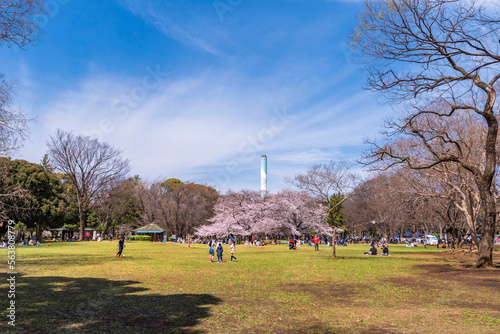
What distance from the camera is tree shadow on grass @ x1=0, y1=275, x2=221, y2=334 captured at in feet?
22.0

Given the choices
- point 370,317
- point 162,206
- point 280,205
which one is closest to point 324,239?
point 280,205

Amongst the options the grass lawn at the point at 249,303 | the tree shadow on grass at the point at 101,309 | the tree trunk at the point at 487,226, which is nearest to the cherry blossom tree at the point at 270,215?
the tree trunk at the point at 487,226

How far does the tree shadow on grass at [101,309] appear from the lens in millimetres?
6691

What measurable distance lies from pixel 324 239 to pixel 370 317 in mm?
55944

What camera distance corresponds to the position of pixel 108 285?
11.7 metres

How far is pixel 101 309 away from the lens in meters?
8.17

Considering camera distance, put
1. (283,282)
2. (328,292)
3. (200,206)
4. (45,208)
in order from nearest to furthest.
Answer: (328,292), (283,282), (45,208), (200,206)

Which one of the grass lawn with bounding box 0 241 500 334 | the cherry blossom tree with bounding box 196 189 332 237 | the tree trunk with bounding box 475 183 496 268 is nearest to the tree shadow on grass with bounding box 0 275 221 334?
the grass lawn with bounding box 0 241 500 334

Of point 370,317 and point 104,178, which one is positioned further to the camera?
point 104,178

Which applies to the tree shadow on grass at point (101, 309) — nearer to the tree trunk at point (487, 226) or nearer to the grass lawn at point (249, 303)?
the grass lawn at point (249, 303)

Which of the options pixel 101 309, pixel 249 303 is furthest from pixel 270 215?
pixel 101 309

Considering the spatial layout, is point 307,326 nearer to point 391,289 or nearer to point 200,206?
point 391,289

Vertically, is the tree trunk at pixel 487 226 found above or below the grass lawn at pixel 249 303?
above

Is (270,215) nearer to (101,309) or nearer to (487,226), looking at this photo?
(487,226)
